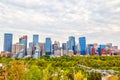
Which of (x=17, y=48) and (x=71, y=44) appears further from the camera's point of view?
(x=71, y=44)

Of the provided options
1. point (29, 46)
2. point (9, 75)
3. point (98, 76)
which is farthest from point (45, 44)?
point (9, 75)

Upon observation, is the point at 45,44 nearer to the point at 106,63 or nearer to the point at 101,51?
the point at 101,51

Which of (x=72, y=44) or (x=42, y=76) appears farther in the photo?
(x=72, y=44)

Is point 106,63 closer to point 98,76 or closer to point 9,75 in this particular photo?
point 98,76

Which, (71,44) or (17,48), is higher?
(71,44)

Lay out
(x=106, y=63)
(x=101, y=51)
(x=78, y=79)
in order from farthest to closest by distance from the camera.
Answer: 1. (x=101, y=51)
2. (x=106, y=63)
3. (x=78, y=79)

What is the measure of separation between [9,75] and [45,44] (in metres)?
80.1

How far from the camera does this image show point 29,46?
3743 inches

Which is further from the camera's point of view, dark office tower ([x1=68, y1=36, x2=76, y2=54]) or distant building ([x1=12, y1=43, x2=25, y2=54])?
dark office tower ([x1=68, y1=36, x2=76, y2=54])

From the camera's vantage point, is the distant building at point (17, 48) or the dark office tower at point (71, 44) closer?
the distant building at point (17, 48)

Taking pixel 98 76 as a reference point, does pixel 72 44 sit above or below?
above

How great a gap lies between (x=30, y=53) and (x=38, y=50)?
117 inches

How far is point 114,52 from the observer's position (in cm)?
9650

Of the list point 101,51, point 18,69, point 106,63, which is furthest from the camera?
point 101,51
